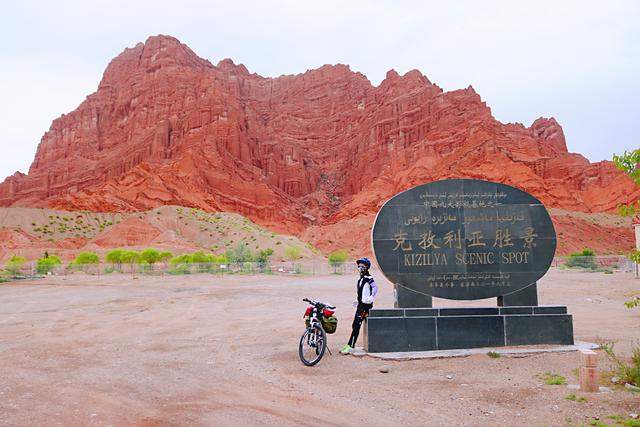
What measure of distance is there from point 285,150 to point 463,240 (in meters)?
141

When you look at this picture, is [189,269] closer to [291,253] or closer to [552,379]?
[291,253]

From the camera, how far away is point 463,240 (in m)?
11.5

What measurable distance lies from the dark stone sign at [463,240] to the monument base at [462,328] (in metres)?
0.51

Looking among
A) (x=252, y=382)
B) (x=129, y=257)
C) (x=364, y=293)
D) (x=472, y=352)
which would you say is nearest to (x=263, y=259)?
(x=129, y=257)

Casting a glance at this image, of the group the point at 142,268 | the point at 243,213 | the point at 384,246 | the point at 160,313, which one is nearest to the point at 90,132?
the point at 243,213

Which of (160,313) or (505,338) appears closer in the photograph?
(505,338)

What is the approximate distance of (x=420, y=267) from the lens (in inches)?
440

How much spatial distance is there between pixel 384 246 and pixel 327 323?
2.27 meters

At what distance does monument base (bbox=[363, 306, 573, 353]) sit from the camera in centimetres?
1050

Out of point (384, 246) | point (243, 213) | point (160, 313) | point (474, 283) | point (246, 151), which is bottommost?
point (160, 313)

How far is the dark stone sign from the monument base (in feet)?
1.66

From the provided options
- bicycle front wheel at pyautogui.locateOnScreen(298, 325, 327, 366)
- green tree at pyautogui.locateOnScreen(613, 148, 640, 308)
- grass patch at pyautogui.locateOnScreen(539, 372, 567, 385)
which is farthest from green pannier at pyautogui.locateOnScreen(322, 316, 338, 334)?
green tree at pyautogui.locateOnScreen(613, 148, 640, 308)

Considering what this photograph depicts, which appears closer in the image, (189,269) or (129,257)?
(189,269)

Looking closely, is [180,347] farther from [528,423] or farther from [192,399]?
[528,423]
